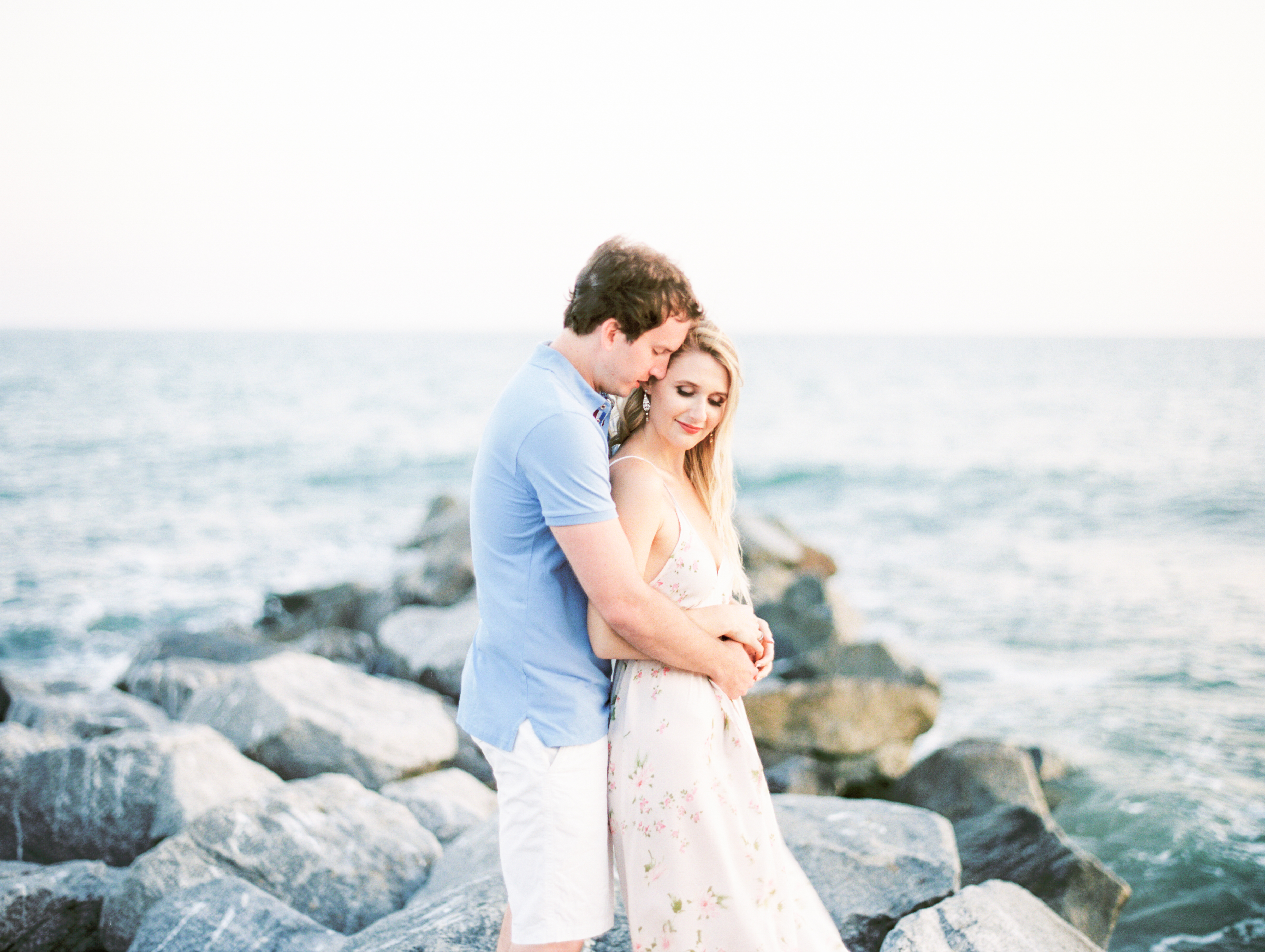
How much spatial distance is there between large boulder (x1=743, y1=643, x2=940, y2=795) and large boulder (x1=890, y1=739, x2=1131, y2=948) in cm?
45

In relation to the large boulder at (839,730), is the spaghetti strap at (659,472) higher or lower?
higher

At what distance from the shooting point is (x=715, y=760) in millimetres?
2543

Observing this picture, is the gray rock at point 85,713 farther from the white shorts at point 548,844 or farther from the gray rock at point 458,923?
the white shorts at point 548,844

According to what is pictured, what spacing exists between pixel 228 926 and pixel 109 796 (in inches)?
59.4

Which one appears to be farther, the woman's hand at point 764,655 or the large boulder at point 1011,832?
the large boulder at point 1011,832

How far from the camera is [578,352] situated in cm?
244

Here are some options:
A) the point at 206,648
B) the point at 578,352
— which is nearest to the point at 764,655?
the point at 578,352

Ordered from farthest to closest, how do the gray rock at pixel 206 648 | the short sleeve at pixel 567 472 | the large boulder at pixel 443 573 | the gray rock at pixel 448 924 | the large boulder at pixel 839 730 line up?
1. the large boulder at pixel 443 573
2. the gray rock at pixel 206 648
3. the large boulder at pixel 839 730
4. the gray rock at pixel 448 924
5. the short sleeve at pixel 567 472

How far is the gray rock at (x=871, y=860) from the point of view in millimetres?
3395

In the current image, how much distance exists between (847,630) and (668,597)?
711 centimetres

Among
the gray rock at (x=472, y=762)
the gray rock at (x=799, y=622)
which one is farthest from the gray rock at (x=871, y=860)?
the gray rock at (x=799, y=622)

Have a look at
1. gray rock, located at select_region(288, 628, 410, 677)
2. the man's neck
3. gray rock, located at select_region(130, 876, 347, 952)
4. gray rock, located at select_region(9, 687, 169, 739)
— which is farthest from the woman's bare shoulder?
gray rock, located at select_region(288, 628, 410, 677)

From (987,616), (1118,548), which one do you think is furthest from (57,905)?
(1118,548)

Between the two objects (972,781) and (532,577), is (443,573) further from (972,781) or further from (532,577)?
(532,577)
